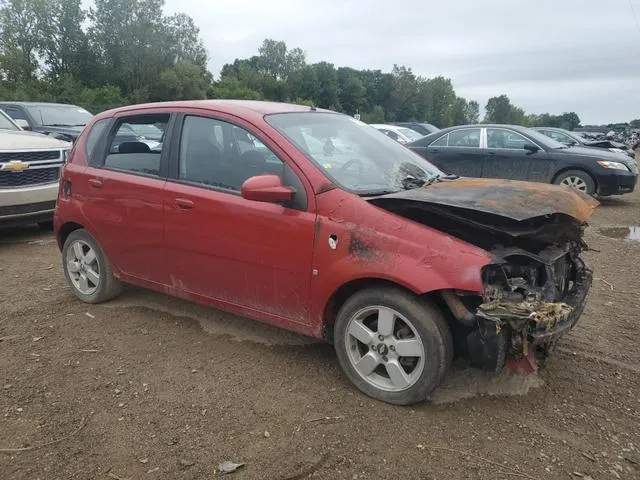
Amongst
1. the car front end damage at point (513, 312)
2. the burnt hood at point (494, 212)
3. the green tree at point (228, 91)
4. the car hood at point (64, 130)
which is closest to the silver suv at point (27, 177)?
the car hood at point (64, 130)

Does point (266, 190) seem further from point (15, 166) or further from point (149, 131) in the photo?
point (15, 166)

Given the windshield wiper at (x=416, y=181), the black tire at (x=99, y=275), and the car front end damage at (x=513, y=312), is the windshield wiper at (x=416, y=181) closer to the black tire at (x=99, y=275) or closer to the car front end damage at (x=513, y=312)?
the car front end damage at (x=513, y=312)

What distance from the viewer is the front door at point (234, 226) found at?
3404 mm

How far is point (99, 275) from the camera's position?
475 cm

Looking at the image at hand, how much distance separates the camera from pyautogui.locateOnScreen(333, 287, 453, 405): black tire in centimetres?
298

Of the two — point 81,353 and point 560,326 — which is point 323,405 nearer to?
point 560,326

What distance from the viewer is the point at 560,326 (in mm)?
2982

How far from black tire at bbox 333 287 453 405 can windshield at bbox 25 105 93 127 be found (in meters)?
11.0

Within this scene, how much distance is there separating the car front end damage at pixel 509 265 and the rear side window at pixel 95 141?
263 cm

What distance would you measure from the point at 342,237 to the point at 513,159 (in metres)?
8.03

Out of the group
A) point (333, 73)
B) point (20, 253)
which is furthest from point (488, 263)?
point (333, 73)

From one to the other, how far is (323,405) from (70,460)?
1368 millimetres

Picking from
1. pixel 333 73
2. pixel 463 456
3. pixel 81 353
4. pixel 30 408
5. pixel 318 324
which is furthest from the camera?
pixel 333 73

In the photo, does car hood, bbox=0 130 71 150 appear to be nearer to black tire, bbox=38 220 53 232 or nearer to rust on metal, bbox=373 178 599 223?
black tire, bbox=38 220 53 232
